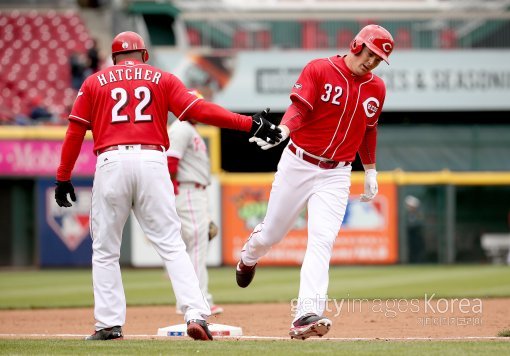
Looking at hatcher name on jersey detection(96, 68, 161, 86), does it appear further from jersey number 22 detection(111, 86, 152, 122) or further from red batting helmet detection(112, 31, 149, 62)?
red batting helmet detection(112, 31, 149, 62)

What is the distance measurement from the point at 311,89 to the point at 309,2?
1797cm

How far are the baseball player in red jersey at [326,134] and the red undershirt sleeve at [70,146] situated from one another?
52.9 inches

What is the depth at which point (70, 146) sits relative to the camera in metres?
6.74

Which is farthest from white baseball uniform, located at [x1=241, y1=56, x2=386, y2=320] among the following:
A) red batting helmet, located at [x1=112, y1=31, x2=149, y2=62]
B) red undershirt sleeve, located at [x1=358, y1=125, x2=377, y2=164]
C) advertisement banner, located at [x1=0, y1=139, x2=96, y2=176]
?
advertisement banner, located at [x1=0, y1=139, x2=96, y2=176]

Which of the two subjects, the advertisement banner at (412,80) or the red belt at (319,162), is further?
the advertisement banner at (412,80)

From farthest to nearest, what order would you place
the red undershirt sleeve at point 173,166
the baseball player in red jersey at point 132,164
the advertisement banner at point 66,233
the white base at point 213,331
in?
1. the advertisement banner at point 66,233
2. the red undershirt sleeve at point 173,166
3. the white base at point 213,331
4. the baseball player in red jersey at point 132,164

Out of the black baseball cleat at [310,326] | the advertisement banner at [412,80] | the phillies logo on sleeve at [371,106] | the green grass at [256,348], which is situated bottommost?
the green grass at [256,348]

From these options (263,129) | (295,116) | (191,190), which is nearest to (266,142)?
(263,129)

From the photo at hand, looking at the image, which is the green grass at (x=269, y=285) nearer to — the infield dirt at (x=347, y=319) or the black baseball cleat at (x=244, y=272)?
the infield dirt at (x=347, y=319)

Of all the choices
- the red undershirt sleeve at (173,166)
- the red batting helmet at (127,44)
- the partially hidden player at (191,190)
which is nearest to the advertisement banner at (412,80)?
the partially hidden player at (191,190)

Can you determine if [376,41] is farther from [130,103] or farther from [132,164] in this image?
[132,164]

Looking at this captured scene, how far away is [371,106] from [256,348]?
214cm

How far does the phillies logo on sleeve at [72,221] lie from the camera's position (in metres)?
18.0

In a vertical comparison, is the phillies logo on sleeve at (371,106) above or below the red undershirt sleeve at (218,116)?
above
